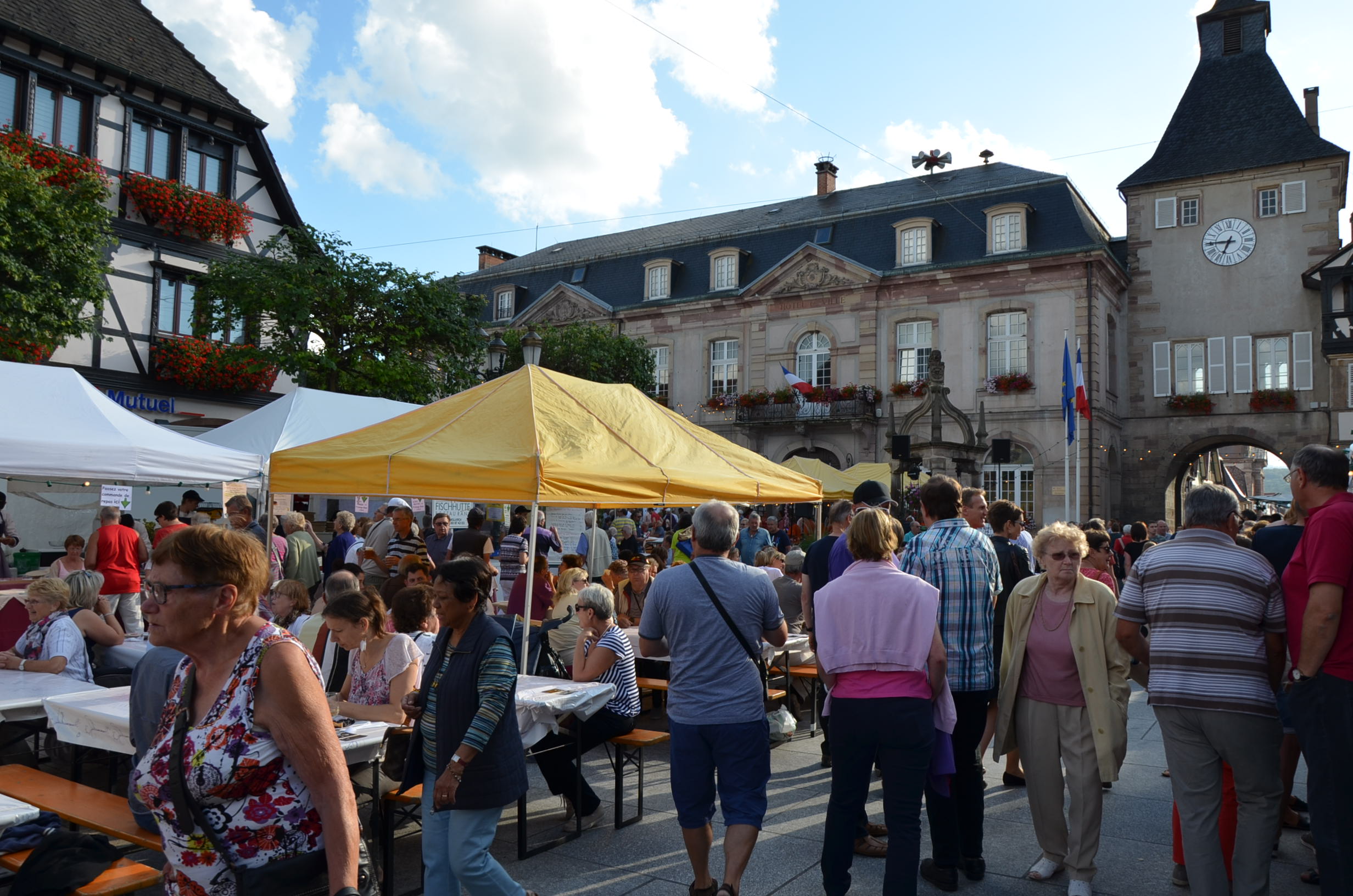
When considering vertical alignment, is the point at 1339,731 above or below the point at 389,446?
below

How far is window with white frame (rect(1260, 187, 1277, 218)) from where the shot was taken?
27.4 m

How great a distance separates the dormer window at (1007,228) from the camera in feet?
93.0

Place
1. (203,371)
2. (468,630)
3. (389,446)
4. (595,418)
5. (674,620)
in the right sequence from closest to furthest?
(468,630), (674,620), (389,446), (595,418), (203,371)

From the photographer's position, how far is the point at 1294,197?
27047 mm

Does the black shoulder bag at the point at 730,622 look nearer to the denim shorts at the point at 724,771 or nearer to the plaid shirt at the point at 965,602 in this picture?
the denim shorts at the point at 724,771

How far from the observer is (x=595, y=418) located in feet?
25.1

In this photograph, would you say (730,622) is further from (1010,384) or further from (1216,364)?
(1216,364)

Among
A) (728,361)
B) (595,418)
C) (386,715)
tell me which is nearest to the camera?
(386,715)

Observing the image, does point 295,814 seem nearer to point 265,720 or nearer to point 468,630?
point 265,720

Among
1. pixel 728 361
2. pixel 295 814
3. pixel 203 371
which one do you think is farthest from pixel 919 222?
pixel 295 814

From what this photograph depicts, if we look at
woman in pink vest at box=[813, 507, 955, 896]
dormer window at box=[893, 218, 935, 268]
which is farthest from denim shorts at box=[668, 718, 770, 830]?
dormer window at box=[893, 218, 935, 268]

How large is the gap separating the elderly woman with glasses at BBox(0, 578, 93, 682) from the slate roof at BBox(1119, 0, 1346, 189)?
3031cm

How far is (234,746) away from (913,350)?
29415 mm

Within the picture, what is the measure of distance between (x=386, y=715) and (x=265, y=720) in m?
2.89
